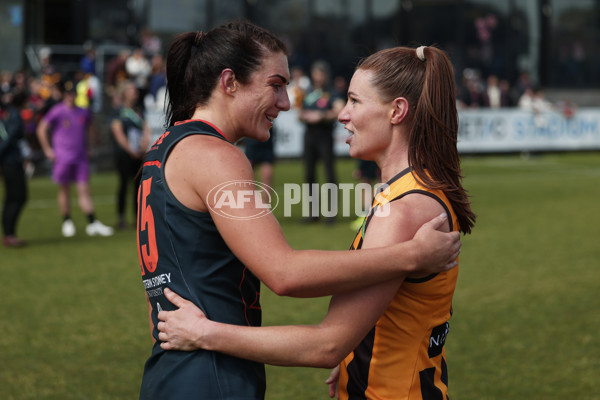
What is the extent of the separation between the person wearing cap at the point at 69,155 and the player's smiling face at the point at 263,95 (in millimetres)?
9054

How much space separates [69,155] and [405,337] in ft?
31.4

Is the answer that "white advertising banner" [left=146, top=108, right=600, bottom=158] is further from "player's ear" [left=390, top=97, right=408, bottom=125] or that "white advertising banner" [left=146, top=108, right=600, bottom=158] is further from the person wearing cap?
"player's ear" [left=390, top=97, right=408, bottom=125]

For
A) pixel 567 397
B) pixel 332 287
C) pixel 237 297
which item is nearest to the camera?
pixel 332 287

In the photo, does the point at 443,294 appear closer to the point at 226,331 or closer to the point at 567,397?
the point at 226,331

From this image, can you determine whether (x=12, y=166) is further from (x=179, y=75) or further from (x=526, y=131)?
(x=526, y=131)

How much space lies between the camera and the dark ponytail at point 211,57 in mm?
2344

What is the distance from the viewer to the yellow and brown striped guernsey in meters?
2.30

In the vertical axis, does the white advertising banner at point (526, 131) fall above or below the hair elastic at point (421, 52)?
below

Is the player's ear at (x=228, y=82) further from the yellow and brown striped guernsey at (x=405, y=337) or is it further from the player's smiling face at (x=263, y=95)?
the yellow and brown striped guernsey at (x=405, y=337)

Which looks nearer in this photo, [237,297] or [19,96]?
[237,297]

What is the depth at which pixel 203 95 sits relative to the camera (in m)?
2.40

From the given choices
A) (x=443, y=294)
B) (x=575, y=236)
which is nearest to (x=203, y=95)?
(x=443, y=294)

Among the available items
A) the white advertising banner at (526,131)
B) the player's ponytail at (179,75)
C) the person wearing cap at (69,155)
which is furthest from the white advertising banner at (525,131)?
the player's ponytail at (179,75)

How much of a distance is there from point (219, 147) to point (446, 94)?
756 mm
